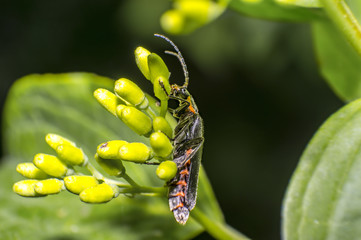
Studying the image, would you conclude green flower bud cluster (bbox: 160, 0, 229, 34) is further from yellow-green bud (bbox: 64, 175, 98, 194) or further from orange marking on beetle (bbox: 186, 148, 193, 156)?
yellow-green bud (bbox: 64, 175, 98, 194)

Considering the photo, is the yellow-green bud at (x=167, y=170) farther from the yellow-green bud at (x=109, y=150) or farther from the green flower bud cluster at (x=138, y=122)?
the yellow-green bud at (x=109, y=150)

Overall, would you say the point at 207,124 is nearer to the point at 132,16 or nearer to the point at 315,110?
the point at 315,110

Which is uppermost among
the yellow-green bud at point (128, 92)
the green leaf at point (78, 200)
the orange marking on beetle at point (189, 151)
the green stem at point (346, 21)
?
the green stem at point (346, 21)

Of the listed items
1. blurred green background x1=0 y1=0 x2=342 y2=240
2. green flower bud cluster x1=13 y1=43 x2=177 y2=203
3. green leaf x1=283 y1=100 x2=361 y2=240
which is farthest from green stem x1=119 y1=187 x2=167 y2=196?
blurred green background x1=0 y1=0 x2=342 y2=240

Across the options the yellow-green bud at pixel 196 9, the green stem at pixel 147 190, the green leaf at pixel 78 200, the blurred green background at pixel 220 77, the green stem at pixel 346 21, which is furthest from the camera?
the blurred green background at pixel 220 77

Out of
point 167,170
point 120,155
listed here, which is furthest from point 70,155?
point 167,170

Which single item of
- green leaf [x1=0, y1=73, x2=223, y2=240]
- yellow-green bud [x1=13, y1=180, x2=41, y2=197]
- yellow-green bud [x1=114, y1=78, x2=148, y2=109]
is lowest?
green leaf [x1=0, y1=73, x2=223, y2=240]

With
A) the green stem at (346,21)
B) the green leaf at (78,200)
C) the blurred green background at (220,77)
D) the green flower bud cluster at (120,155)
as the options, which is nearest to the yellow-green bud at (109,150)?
the green flower bud cluster at (120,155)
